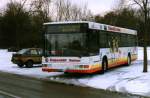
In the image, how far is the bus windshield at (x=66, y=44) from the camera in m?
20.5

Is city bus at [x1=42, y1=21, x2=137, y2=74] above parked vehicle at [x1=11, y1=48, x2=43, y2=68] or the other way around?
above

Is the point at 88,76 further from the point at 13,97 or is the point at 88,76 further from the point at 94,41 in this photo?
the point at 13,97

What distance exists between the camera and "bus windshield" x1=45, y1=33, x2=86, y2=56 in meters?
20.5

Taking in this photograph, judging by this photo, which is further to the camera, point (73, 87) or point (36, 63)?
point (36, 63)

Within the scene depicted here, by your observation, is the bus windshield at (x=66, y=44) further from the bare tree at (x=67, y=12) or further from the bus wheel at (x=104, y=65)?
the bare tree at (x=67, y=12)

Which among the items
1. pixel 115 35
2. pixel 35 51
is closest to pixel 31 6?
pixel 35 51

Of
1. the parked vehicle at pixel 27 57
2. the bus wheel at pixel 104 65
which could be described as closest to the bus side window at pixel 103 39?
the bus wheel at pixel 104 65

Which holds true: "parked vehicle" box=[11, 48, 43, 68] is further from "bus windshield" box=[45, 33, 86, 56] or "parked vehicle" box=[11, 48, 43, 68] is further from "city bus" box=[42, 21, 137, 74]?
"bus windshield" box=[45, 33, 86, 56]

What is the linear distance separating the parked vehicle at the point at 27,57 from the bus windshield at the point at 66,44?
32.5 feet

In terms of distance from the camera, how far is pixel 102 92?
53.5 ft

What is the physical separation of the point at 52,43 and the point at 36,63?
35.5 feet

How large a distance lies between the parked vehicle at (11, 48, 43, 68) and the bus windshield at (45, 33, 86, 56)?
9.91 meters

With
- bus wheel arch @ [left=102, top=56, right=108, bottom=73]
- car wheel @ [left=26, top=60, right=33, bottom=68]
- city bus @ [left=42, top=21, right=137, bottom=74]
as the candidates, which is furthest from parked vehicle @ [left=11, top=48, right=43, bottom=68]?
city bus @ [left=42, top=21, right=137, bottom=74]

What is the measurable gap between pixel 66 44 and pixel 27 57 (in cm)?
1088
